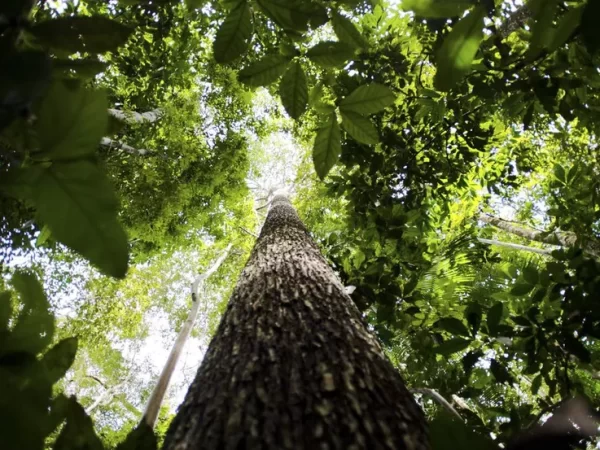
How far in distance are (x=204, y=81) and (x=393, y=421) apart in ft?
19.5

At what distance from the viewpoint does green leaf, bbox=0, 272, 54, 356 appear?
46 centimetres

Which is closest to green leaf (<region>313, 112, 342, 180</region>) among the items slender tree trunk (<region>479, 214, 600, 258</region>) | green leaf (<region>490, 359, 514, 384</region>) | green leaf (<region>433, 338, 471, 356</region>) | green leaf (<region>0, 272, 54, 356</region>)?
green leaf (<region>0, 272, 54, 356</region>)

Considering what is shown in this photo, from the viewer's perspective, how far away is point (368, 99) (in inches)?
36.2

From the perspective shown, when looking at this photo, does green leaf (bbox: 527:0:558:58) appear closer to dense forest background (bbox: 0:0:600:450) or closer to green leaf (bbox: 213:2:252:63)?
dense forest background (bbox: 0:0:600:450)

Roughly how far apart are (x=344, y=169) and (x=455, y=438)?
307 centimetres

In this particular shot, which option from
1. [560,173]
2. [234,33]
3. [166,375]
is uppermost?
[166,375]

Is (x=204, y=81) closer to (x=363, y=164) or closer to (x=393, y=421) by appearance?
(x=363, y=164)

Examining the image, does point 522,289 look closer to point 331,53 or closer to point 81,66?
point 331,53

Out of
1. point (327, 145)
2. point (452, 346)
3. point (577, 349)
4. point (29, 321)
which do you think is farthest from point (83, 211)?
point (577, 349)

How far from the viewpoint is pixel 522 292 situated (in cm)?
179

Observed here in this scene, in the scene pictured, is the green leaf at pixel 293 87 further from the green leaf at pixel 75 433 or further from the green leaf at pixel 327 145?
the green leaf at pixel 75 433

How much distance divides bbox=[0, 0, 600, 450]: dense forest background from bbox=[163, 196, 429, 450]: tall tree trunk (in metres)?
0.35

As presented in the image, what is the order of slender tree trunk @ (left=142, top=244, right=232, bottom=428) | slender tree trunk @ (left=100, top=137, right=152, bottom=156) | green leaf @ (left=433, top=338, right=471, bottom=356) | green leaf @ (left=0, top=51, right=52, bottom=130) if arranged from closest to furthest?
green leaf @ (left=0, top=51, right=52, bottom=130)
green leaf @ (left=433, top=338, right=471, bottom=356)
slender tree trunk @ (left=100, top=137, right=152, bottom=156)
slender tree trunk @ (left=142, top=244, right=232, bottom=428)

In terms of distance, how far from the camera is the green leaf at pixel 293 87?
3.05 ft
